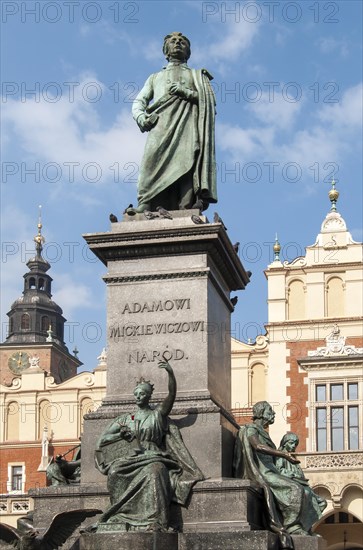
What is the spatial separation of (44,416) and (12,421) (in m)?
1.08

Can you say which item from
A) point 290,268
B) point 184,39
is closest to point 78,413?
point 290,268

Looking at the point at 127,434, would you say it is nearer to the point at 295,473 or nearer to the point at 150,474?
the point at 150,474

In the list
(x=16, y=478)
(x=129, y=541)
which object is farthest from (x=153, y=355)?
(x=16, y=478)

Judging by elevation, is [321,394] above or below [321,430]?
above

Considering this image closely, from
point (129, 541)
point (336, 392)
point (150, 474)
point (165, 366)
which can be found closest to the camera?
point (129, 541)

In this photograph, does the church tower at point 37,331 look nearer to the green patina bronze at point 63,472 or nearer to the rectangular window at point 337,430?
the rectangular window at point 337,430

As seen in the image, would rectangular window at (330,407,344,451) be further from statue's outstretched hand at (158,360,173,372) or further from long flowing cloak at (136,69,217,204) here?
statue's outstretched hand at (158,360,173,372)

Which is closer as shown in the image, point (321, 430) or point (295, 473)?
point (295, 473)

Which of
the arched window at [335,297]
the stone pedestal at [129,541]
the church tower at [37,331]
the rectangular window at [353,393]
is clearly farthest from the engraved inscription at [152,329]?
the church tower at [37,331]

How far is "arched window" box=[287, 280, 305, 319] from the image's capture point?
111ft

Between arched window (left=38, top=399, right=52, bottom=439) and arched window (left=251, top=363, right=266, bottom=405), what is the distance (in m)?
7.38

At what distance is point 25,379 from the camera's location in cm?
3944

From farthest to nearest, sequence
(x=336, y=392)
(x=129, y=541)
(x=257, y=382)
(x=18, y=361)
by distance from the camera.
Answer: (x=18, y=361) → (x=257, y=382) → (x=336, y=392) → (x=129, y=541)

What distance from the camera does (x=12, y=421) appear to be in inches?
1526
